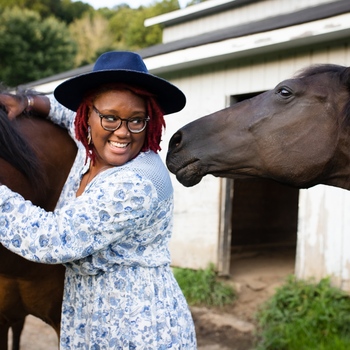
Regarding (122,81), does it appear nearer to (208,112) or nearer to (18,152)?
(18,152)

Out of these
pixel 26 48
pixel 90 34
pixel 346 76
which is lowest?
pixel 346 76

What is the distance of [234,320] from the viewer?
16.4 feet

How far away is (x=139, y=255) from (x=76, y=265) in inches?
9.4

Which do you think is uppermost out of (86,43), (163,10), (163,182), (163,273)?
(163,10)

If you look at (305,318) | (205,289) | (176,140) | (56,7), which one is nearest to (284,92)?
(176,140)

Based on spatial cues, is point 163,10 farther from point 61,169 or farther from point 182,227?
point 61,169

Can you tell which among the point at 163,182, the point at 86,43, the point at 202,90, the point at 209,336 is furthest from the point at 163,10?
the point at 163,182

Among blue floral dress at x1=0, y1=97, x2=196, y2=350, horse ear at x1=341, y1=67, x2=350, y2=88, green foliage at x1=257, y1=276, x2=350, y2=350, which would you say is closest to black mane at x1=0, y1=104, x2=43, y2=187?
blue floral dress at x1=0, y1=97, x2=196, y2=350

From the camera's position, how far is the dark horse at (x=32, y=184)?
203cm

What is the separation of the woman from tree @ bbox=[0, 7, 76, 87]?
2049cm

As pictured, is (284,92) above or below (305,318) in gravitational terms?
above

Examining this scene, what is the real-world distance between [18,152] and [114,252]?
0.67 m

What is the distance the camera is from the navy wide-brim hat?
66.0 inches

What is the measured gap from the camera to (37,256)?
60.9 inches
